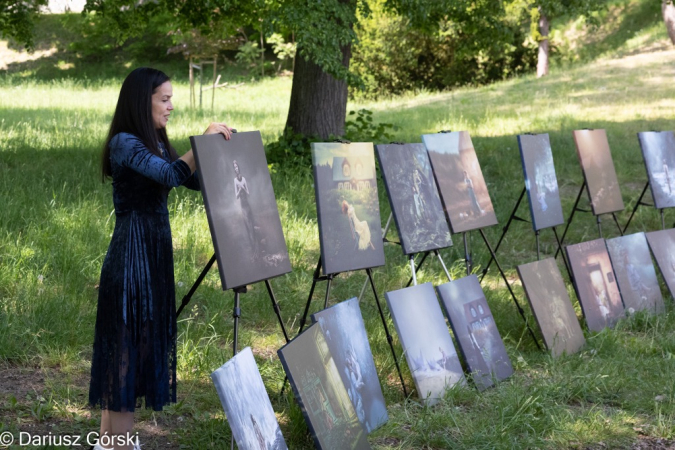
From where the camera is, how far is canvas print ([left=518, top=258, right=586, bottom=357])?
464 cm

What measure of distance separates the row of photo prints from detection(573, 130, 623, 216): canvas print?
13 mm

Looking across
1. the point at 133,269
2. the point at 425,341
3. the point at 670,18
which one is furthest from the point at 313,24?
the point at 670,18

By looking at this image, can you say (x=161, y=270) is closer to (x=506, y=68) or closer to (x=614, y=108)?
(x=614, y=108)

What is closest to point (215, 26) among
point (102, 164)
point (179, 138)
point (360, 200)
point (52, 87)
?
point (179, 138)

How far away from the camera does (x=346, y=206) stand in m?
3.80

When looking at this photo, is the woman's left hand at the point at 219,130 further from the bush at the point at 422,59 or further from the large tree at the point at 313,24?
the bush at the point at 422,59

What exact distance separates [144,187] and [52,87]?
687 inches

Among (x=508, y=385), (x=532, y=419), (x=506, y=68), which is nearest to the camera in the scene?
(x=532, y=419)

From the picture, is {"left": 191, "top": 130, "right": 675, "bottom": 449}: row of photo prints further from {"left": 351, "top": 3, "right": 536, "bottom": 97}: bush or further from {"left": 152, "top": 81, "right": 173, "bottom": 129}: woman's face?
{"left": 351, "top": 3, "right": 536, "bottom": 97}: bush

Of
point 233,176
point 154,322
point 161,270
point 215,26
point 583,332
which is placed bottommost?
point 583,332

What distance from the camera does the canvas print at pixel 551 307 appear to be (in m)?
4.64

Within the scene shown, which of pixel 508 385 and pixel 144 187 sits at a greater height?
pixel 144 187

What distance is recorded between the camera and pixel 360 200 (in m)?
3.89

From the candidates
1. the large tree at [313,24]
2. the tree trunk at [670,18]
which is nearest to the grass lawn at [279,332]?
the large tree at [313,24]
